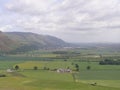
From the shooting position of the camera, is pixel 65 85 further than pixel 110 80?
No

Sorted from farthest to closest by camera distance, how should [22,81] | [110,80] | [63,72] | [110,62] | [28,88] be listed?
1. [110,62]
2. [63,72]
3. [110,80]
4. [22,81]
5. [28,88]

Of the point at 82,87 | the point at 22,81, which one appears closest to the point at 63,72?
the point at 22,81

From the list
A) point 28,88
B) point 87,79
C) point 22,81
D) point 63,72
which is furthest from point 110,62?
point 28,88

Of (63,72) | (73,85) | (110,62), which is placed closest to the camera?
(73,85)

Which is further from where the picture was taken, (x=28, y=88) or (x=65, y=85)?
(x=65, y=85)

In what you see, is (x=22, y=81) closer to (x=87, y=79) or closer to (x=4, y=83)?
(x=4, y=83)

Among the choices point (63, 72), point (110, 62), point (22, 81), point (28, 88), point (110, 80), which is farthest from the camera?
point (110, 62)

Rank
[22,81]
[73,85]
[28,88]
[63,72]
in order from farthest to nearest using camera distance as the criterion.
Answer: [63,72], [22,81], [73,85], [28,88]

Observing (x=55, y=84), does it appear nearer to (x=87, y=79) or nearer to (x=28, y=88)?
(x=28, y=88)
